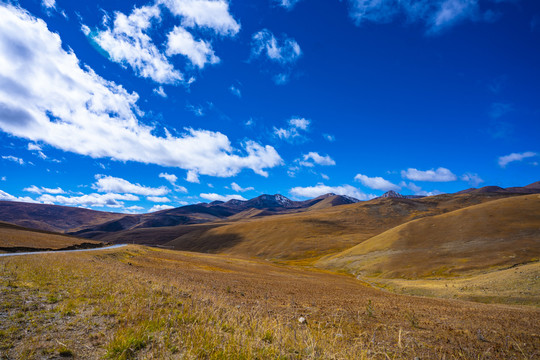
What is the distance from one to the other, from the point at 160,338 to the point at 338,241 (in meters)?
129

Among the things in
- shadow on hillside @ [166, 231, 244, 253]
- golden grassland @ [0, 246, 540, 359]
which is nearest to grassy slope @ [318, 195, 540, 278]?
golden grassland @ [0, 246, 540, 359]

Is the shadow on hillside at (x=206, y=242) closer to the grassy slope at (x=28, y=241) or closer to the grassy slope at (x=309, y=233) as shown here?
the grassy slope at (x=309, y=233)

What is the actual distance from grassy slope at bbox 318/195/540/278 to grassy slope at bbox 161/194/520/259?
36664 millimetres

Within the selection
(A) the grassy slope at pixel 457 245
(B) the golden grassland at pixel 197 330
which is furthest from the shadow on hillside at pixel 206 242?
(B) the golden grassland at pixel 197 330

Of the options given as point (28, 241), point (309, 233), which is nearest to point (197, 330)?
point (28, 241)

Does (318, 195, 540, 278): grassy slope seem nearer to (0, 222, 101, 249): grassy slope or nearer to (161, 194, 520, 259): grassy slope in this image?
(161, 194, 520, 259): grassy slope

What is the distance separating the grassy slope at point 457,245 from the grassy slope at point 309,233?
120ft

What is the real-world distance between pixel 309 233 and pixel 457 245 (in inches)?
3317

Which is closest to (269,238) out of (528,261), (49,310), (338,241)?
(338,241)

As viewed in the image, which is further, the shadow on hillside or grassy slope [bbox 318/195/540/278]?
the shadow on hillside

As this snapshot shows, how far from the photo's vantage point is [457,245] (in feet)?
218

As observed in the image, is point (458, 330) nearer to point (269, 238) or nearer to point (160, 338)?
point (160, 338)

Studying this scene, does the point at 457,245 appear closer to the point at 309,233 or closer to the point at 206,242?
the point at 309,233

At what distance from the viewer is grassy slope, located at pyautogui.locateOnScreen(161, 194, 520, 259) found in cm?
12531
